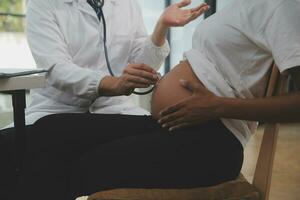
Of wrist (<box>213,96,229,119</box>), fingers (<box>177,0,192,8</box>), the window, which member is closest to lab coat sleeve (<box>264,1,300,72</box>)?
wrist (<box>213,96,229,119</box>)

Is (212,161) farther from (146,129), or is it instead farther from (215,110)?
(146,129)

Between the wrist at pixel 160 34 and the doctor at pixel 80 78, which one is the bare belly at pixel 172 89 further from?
the wrist at pixel 160 34

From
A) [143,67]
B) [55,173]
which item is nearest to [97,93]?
[143,67]

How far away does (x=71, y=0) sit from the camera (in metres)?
1.64

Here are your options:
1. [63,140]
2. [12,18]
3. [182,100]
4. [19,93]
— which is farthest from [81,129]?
[12,18]

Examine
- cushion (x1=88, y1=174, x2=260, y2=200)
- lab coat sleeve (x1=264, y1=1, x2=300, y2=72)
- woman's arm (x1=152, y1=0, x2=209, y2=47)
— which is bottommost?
cushion (x1=88, y1=174, x2=260, y2=200)

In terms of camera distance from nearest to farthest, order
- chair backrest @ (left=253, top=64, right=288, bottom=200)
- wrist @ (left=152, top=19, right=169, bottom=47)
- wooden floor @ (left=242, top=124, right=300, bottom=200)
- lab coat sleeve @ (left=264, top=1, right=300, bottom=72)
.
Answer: lab coat sleeve @ (left=264, top=1, right=300, bottom=72) → chair backrest @ (left=253, top=64, right=288, bottom=200) → wrist @ (left=152, top=19, right=169, bottom=47) → wooden floor @ (left=242, top=124, right=300, bottom=200)

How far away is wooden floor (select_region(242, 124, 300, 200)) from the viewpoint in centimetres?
249

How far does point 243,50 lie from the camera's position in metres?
1.07

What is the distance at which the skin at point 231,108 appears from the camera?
3.18 ft

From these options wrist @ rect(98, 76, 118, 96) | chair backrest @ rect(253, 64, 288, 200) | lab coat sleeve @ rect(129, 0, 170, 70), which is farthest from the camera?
lab coat sleeve @ rect(129, 0, 170, 70)

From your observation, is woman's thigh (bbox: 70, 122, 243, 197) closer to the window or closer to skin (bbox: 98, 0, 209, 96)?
skin (bbox: 98, 0, 209, 96)

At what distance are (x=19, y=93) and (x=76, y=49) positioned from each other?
1.75 ft

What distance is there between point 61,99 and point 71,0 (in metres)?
0.39
